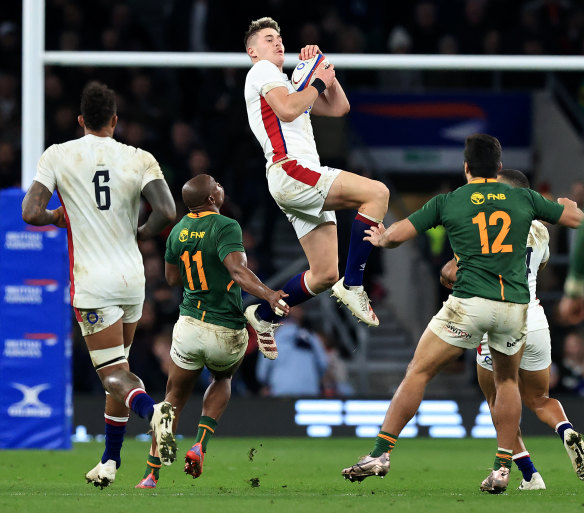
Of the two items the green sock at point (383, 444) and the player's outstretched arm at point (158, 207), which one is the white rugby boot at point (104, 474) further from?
the green sock at point (383, 444)

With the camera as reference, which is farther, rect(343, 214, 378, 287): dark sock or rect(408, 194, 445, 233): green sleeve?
rect(343, 214, 378, 287): dark sock

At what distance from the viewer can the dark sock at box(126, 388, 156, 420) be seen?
7.29 metres

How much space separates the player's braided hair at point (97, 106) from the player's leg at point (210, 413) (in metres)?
1.88

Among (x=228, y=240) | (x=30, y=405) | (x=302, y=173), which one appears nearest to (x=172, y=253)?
(x=228, y=240)

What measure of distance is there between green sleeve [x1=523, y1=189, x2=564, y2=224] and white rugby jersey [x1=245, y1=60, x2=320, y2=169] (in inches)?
60.7

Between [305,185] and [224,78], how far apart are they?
8.37m

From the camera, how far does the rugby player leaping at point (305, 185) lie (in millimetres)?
8109

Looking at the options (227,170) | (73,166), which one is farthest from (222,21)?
(73,166)

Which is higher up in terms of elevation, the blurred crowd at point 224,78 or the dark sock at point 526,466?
the blurred crowd at point 224,78

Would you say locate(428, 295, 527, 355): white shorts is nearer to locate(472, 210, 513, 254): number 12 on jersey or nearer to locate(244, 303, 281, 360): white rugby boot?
locate(472, 210, 513, 254): number 12 on jersey

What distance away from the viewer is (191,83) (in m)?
16.5

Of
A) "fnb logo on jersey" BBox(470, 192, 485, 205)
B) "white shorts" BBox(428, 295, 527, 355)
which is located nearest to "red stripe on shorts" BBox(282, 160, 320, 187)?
"fnb logo on jersey" BBox(470, 192, 485, 205)

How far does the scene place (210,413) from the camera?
27.5ft

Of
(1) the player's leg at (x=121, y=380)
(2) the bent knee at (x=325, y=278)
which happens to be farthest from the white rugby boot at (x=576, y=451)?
(1) the player's leg at (x=121, y=380)
